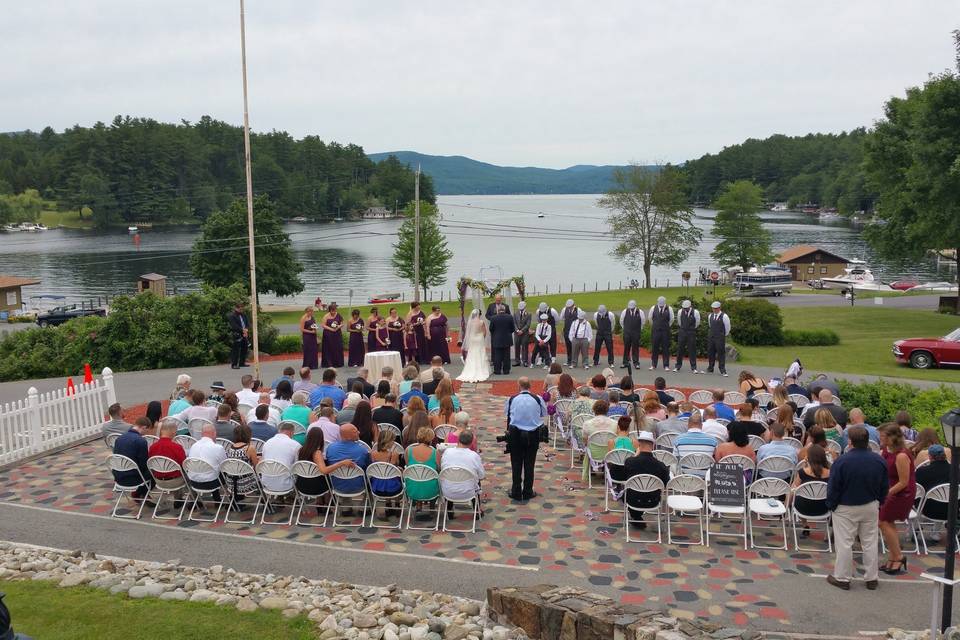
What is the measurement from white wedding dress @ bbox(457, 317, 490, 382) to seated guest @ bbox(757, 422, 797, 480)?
10230mm

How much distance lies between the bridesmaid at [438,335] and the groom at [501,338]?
2.08 meters

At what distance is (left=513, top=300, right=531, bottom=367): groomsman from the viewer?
2112 centimetres

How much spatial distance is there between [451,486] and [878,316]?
3402 cm

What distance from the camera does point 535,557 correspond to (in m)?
8.80

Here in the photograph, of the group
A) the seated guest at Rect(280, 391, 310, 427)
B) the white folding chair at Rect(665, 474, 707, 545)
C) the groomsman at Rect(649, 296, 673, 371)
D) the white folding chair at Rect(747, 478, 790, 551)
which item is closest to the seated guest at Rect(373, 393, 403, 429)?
the seated guest at Rect(280, 391, 310, 427)

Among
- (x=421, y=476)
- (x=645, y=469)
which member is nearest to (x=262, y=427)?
(x=421, y=476)

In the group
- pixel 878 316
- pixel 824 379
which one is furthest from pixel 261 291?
pixel 824 379

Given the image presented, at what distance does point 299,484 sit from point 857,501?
20.9ft

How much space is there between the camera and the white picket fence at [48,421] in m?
13.0

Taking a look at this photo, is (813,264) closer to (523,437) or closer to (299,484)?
(523,437)

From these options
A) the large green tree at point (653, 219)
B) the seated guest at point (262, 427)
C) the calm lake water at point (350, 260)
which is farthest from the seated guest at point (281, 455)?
the large green tree at point (653, 219)

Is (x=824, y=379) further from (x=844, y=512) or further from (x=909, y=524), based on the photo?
(x=844, y=512)

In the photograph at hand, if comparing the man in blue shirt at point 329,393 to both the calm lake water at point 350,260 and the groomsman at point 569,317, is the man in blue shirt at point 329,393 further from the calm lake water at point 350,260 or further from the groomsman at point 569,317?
the calm lake water at point 350,260

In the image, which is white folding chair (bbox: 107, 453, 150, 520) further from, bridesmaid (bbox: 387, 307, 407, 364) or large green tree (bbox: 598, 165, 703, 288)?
large green tree (bbox: 598, 165, 703, 288)
